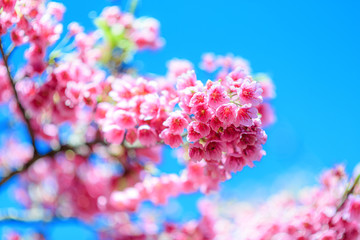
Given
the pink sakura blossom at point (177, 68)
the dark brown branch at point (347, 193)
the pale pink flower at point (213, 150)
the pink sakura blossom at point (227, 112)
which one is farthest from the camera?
the pink sakura blossom at point (177, 68)

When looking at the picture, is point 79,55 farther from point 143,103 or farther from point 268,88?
point 268,88

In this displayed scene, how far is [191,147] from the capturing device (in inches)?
73.6

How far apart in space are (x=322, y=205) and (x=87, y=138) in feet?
6.88

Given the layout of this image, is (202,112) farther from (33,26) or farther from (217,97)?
(33,26)

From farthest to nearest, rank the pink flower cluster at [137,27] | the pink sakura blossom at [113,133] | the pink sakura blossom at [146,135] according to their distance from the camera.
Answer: the pink flower cluster at [137,27]
the pink sakura blossom at [113,133]
the pink sakura blossom at [146,135]

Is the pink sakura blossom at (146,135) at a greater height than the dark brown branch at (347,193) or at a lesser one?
greater

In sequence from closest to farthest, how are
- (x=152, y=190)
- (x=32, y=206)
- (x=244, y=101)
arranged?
(x=244, y=101)
(x=152, y=190)
(x=32, y=206)

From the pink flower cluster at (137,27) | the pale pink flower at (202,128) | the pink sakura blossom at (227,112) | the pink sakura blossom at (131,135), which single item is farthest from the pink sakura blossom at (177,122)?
the pink flower cluster at (137,27)

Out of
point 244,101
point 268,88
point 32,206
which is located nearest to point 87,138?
point 268,88

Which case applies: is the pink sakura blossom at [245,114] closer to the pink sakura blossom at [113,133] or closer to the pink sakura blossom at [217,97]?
the pink sakura blossom at [217,97]

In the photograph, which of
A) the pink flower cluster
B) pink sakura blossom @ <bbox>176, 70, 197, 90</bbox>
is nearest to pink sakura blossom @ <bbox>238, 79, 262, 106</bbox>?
pink sakura blossom @ <bbox>176, 70, 197, 90</bbox>

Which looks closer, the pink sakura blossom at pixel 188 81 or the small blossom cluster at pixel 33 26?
the pink sakura blossom at pixel 188 81

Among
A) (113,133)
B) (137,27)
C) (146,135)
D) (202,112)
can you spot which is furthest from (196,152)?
(137,27)

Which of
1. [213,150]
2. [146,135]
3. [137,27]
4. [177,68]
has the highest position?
[137,27]
